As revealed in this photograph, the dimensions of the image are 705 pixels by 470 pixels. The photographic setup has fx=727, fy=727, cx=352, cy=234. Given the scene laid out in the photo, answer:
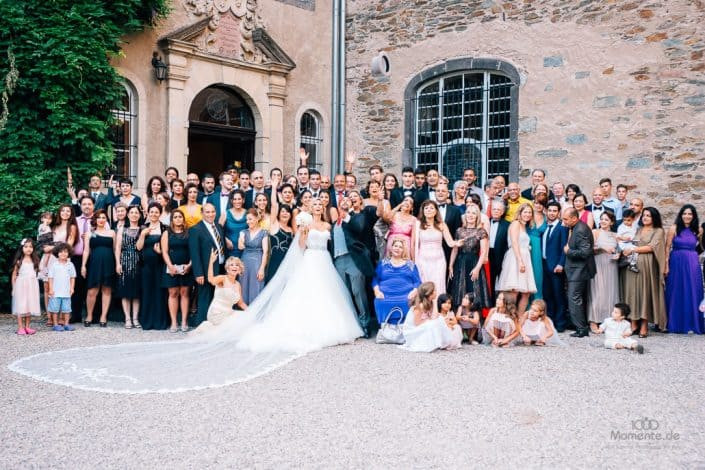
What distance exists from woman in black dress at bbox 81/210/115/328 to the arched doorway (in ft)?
11.9

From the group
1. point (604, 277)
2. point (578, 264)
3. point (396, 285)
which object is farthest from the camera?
point (604, 277)

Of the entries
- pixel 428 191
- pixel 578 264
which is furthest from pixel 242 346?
pixel 578 264

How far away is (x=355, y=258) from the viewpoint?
7.61 m

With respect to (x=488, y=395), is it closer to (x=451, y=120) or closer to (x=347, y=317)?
(x=347, y=317)

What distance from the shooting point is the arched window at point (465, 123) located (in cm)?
1154

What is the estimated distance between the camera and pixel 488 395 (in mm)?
4969

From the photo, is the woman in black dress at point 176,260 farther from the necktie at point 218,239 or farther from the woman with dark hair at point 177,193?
the woman with dark hair at point 177,193

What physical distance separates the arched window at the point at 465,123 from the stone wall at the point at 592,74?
25 centimetres

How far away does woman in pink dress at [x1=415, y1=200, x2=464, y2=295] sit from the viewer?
7.50 metres

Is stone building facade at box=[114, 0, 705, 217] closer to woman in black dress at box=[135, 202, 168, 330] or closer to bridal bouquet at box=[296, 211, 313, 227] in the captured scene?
woman in black dress at box=[135, 202, 168, 330]

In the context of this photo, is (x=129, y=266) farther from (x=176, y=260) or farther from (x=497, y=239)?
(x=497, y=239)

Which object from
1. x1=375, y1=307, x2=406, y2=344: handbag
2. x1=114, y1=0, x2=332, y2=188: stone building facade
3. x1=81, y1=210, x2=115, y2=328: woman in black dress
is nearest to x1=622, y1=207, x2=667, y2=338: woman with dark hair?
x1=375, y1=307, x2=406, y2=344: handbag

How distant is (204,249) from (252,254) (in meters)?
0.53

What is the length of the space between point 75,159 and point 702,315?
7.88 m
